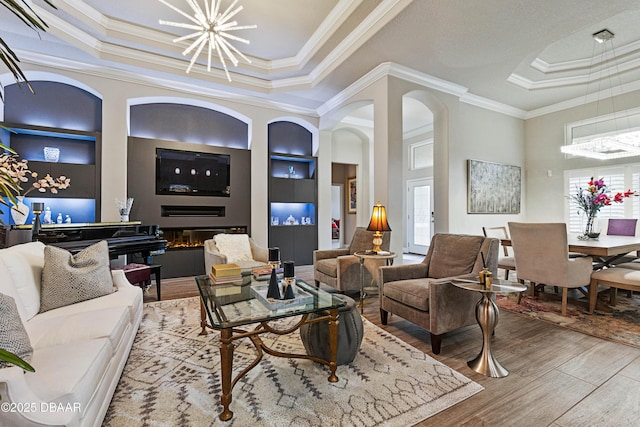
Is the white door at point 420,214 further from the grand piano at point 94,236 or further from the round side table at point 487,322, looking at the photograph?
the grand piano at point 94,236

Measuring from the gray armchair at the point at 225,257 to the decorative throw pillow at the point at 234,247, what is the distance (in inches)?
2.2

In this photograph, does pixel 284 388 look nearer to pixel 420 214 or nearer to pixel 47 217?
pixel 47 217

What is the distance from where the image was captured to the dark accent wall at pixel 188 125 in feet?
16.4

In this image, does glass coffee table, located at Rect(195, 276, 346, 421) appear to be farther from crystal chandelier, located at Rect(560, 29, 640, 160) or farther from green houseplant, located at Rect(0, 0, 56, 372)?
crystal chandelier, located at Rect(560, 29, 640, 160)

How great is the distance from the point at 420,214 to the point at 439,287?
5.81 metres

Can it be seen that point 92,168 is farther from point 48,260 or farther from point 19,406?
point 19,406

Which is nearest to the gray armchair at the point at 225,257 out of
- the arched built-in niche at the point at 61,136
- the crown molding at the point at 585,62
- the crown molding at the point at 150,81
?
the arched built-in niche at the point at 61,136

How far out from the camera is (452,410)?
170cm

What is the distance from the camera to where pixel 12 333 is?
1350 millimetres

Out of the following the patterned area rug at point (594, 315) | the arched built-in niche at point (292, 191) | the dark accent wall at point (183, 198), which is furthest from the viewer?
the arched built-in niche at point (292, 191)

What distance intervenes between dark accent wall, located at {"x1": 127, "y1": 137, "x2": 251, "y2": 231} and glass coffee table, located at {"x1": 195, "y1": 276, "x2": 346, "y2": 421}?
9.83 feet

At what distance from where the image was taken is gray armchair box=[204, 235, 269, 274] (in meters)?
3.46

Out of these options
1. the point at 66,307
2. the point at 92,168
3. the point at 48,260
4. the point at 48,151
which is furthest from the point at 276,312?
the point at 48,151

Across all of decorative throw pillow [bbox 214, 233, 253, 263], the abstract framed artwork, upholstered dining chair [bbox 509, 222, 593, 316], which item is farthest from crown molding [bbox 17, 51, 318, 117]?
upholstered dining chair [bbox 509, 222, 593, 316]
